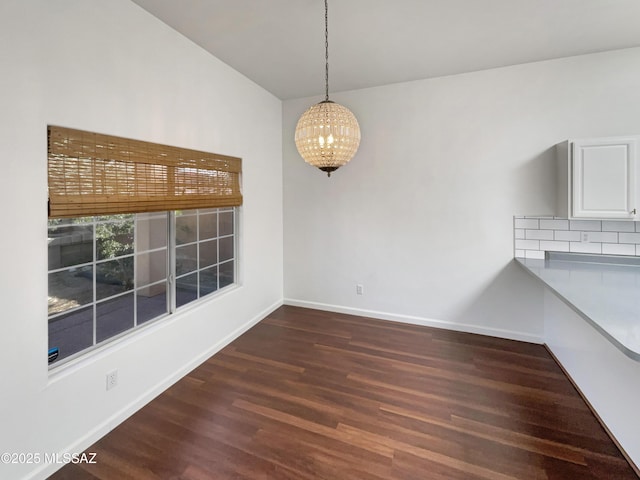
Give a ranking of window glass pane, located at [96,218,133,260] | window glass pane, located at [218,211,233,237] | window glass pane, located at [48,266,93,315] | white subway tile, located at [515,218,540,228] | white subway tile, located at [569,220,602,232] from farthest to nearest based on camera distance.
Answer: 1. window glass pane, located at [218,211,233,237]
2. white subway tile, located at [515,218,540,228]
3. white subway tile, located at [569,220,602,232]
4. window glass pane, located at [96,218,133,260]
5. window glass pane, located at [48,266,93,315]

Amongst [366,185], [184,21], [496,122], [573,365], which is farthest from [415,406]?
[184,21]

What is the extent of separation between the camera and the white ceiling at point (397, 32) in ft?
6.80

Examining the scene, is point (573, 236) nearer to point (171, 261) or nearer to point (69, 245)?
point (171, 261)

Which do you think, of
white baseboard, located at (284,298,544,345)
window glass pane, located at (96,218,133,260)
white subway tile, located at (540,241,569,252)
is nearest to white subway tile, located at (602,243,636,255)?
white subway tile, located at (540,241,569,252)

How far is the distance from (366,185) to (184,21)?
2361 mm

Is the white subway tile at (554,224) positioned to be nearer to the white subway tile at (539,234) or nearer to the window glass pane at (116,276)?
the white subway tile at (539,234)

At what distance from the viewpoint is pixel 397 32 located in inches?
94.0

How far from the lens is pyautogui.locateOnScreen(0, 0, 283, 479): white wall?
146cm

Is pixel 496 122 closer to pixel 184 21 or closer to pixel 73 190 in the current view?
pixel 184 21

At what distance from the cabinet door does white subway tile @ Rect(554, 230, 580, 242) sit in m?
0.43

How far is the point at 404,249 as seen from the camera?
3.54 metres

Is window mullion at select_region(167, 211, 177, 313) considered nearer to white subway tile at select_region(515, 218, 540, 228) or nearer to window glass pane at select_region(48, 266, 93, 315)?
window glass pane at select_region(48, 266, 93, 315)

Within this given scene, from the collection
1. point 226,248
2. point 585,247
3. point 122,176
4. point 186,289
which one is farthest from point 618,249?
point 122,176

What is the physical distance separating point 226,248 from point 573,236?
3.51 meters
